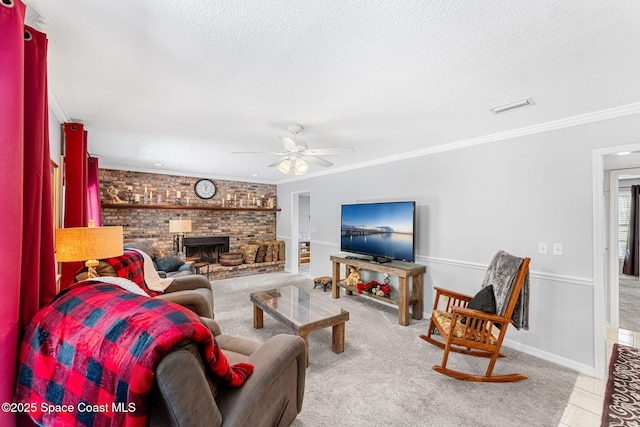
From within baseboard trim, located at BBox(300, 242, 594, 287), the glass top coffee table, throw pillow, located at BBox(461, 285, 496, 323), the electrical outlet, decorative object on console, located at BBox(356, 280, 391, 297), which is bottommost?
decorative object on console, located at BBox(356, 280, 391, 297)

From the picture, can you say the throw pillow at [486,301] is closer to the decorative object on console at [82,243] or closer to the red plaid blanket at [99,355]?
the red plaid blanket at [99,355]

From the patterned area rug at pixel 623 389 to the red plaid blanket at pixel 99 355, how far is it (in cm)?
262

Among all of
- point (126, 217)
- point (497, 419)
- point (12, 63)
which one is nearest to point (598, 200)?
point (497, 419)

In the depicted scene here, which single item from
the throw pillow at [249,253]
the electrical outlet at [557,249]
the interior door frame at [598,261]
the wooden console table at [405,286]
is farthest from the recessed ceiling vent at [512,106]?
the throw pillow at [249,253]

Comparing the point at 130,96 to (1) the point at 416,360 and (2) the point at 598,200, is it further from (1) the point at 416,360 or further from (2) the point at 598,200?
(2) the point at 598,200

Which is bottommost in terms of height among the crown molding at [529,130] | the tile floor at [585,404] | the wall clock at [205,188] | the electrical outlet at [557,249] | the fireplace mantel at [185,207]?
the tile floor at [585,404]

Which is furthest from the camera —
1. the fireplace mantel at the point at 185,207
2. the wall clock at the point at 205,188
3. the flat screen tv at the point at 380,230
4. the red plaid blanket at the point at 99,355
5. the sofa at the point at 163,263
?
the wall clock at the point at 205,188

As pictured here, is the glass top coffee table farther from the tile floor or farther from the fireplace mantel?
the fireplace mantel

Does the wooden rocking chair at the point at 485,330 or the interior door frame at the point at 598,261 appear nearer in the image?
the wooden rocking chair at the point at 485,330

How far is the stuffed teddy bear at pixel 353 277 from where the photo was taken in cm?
440

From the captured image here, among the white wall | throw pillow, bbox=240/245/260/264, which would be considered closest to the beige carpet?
the white wall

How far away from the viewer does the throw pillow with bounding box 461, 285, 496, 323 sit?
2.42 m

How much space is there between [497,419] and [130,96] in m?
3.58

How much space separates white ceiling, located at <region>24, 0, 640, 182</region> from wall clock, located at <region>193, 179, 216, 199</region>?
3.12 metres
